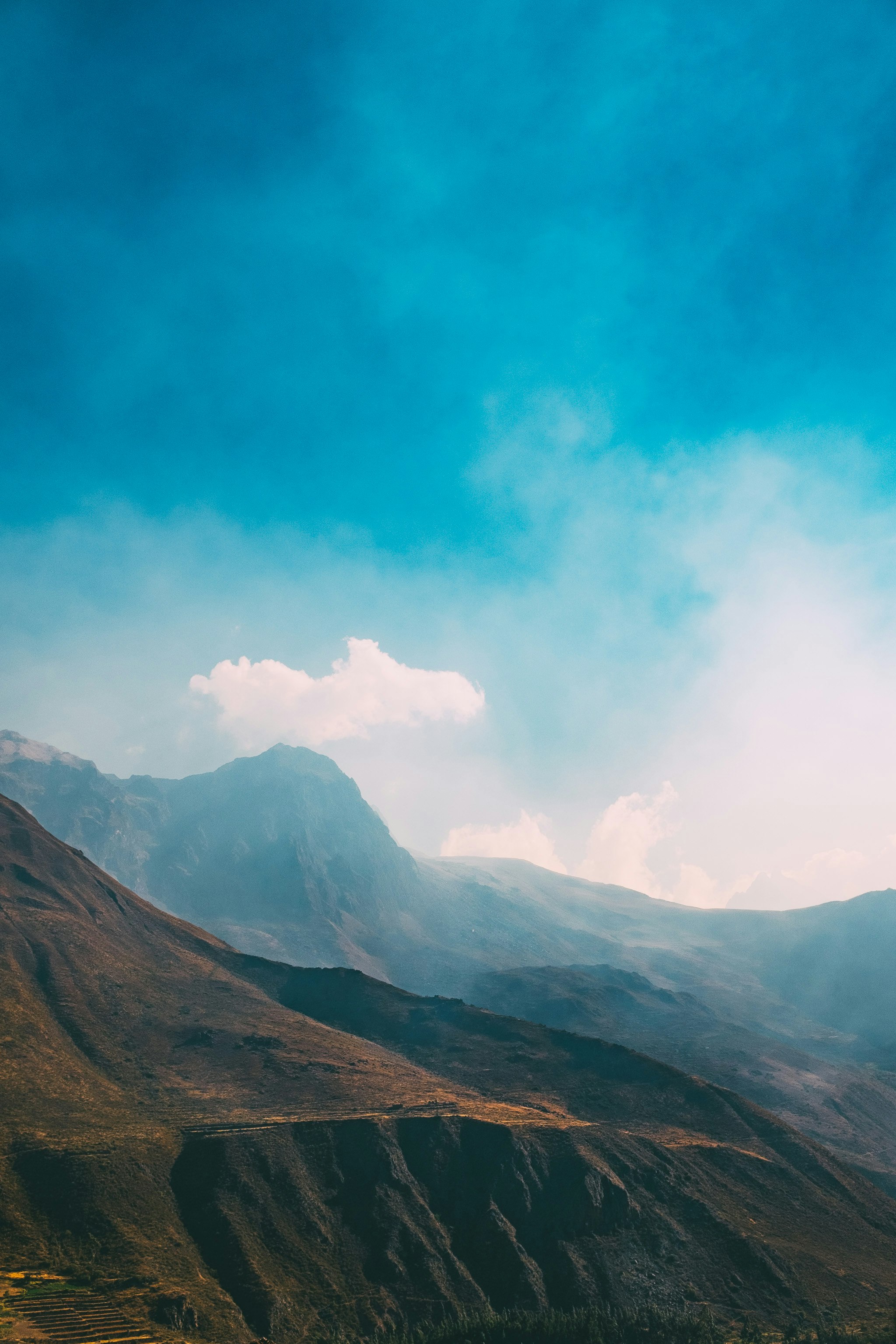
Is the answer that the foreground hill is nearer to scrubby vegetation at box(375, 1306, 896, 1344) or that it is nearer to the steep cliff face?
the steep cliff face

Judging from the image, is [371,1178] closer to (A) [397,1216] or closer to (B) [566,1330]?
(A) [397,1216]

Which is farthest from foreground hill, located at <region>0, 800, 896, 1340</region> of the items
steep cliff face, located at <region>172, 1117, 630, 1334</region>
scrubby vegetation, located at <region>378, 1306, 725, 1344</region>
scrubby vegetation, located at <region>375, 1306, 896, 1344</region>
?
scrubby vegetation, located at <region>378, 1306, 725, 1344</region>

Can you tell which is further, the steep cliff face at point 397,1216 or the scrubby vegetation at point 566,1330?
the steep cliff face at point 397,1216

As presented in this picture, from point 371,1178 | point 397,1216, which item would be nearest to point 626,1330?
point 397,1216

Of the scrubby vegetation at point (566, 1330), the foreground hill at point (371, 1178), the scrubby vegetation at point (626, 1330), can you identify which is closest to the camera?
the scrubby vegetation at point (566, 1330)

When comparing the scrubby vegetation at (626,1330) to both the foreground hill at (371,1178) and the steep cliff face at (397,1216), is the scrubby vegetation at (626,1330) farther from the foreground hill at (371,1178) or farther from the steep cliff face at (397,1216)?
the steep cliff face at (397,1216)

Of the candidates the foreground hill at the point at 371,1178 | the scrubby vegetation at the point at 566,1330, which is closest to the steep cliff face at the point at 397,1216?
the foreground hill at the point at 371,1178

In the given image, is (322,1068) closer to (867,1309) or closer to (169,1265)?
(169,1265)

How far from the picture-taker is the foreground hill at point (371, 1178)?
8012cm

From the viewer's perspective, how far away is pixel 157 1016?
150 metres

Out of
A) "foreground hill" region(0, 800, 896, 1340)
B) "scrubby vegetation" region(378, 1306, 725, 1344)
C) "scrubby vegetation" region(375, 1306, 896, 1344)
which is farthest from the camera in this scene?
"foreground hill" region(0, 800, 896, 1340)

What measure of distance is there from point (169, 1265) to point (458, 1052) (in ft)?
316

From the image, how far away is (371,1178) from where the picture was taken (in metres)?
97.6

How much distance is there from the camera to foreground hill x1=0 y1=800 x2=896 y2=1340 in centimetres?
8012
